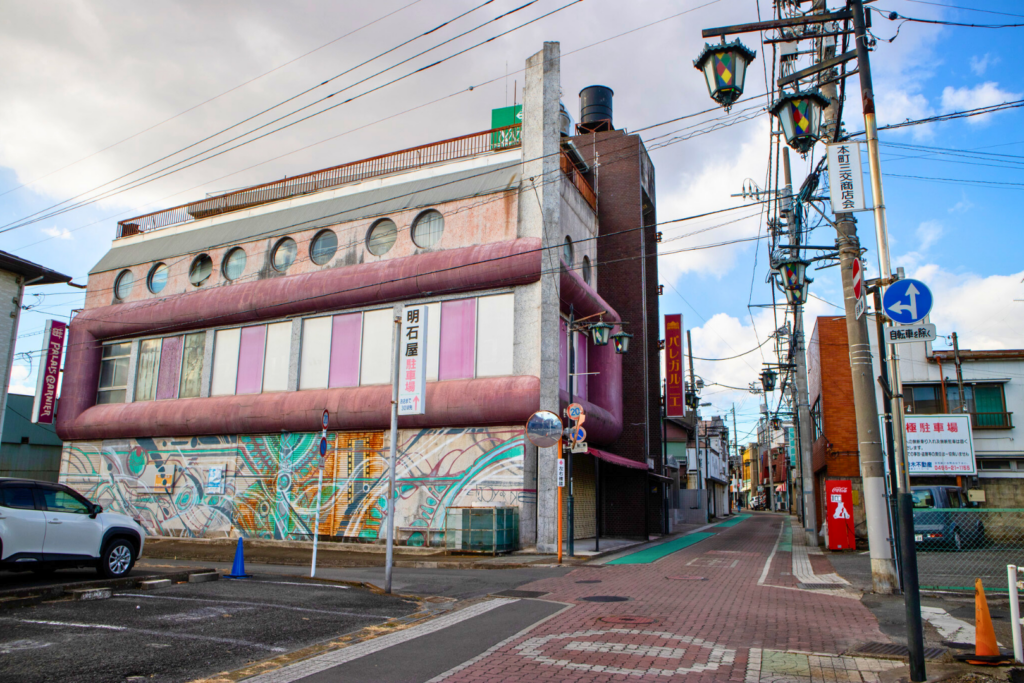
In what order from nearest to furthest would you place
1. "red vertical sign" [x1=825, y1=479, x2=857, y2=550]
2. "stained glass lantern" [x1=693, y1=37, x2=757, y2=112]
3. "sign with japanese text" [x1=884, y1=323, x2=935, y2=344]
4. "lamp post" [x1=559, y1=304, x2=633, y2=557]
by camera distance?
1. "sign with japanese text" [x1=884, y1=323, x2=935, y2=344]
2. "stained glass lantern" [x1=693, y1=37, x2=757, y2=112]
3. "lamp post" [x1=559, y1=304, x2=633, y2=557]
4. "red vertical sign" [x1=825, y1=479, x2=857, y2=550]

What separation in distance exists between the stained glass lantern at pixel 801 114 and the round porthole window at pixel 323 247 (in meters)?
17.8

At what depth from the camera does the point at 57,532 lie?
34.4 feet

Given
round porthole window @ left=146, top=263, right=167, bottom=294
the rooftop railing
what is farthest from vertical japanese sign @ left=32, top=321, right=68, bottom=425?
the rooftop railing

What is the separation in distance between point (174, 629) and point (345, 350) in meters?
15.4

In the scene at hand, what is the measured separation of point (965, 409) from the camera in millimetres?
26969

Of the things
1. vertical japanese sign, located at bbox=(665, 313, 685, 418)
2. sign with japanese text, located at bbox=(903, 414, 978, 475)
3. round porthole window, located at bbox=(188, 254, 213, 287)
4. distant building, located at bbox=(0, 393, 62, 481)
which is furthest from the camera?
distant building, located at bbox=(0, 393, 62, 481)

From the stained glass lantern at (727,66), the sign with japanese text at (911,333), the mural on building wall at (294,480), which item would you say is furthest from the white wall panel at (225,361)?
the sign with japanese text at (911,333)

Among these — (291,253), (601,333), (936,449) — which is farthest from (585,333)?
(936,449)

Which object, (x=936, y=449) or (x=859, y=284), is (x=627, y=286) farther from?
(x=859, y=284)

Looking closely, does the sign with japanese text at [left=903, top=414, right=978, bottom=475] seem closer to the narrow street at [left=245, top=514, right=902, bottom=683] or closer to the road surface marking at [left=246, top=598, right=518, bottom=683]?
the narrow street at [left=245, top=514, right=902, bottom=683]

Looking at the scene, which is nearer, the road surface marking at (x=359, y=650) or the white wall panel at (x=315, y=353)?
the road surface marking at (x=359, y=650)

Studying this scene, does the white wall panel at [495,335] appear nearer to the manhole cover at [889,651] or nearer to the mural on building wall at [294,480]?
the mural on building wall at [294,480]

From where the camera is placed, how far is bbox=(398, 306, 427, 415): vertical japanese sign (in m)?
12.8

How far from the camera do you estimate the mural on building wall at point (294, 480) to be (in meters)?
19.4
